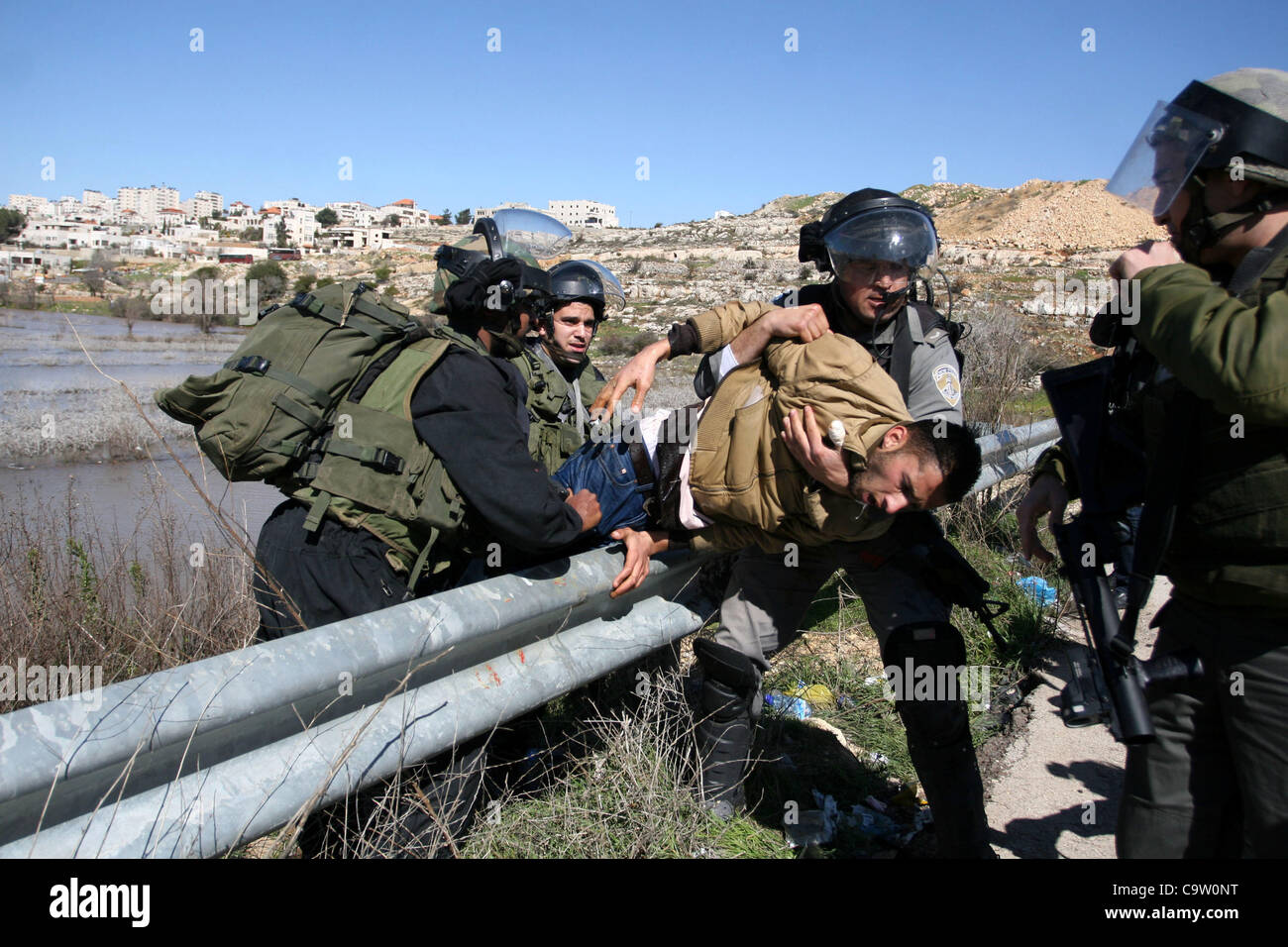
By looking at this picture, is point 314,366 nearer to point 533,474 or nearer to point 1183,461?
point 533,474

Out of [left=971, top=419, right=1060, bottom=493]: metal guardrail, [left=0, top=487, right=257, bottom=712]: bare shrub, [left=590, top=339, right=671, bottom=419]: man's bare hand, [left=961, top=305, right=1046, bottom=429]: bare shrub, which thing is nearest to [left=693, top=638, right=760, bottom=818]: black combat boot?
[left=590, top=339, right=671, bottom=419]: man's bare hand

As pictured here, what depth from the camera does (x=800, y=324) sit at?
304cm

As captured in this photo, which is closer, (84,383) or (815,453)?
(815,453)

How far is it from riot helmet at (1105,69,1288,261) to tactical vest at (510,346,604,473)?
93.4 inches

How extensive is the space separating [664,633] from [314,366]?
157 centimetres

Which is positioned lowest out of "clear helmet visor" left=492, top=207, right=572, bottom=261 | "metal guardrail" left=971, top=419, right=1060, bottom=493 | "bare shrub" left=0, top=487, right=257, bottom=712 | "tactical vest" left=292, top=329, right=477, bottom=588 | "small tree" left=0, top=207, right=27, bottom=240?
"bare shrub" left=0, top=487, right=257, bottom=712

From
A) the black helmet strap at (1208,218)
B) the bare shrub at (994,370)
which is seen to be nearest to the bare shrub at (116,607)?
the black helmet strap at (1208,218)

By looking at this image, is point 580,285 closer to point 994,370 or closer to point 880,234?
point 880,234

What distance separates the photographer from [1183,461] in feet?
6.82

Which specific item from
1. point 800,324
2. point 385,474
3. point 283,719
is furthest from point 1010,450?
point 283,719

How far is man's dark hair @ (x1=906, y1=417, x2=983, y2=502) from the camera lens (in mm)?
2551

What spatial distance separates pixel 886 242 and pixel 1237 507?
1.66 m

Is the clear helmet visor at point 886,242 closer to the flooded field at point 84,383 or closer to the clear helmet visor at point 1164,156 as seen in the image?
the clear helmet visor at point 1164,156

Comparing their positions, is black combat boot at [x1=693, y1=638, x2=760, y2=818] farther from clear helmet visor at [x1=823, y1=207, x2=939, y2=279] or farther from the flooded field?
the flooded field
